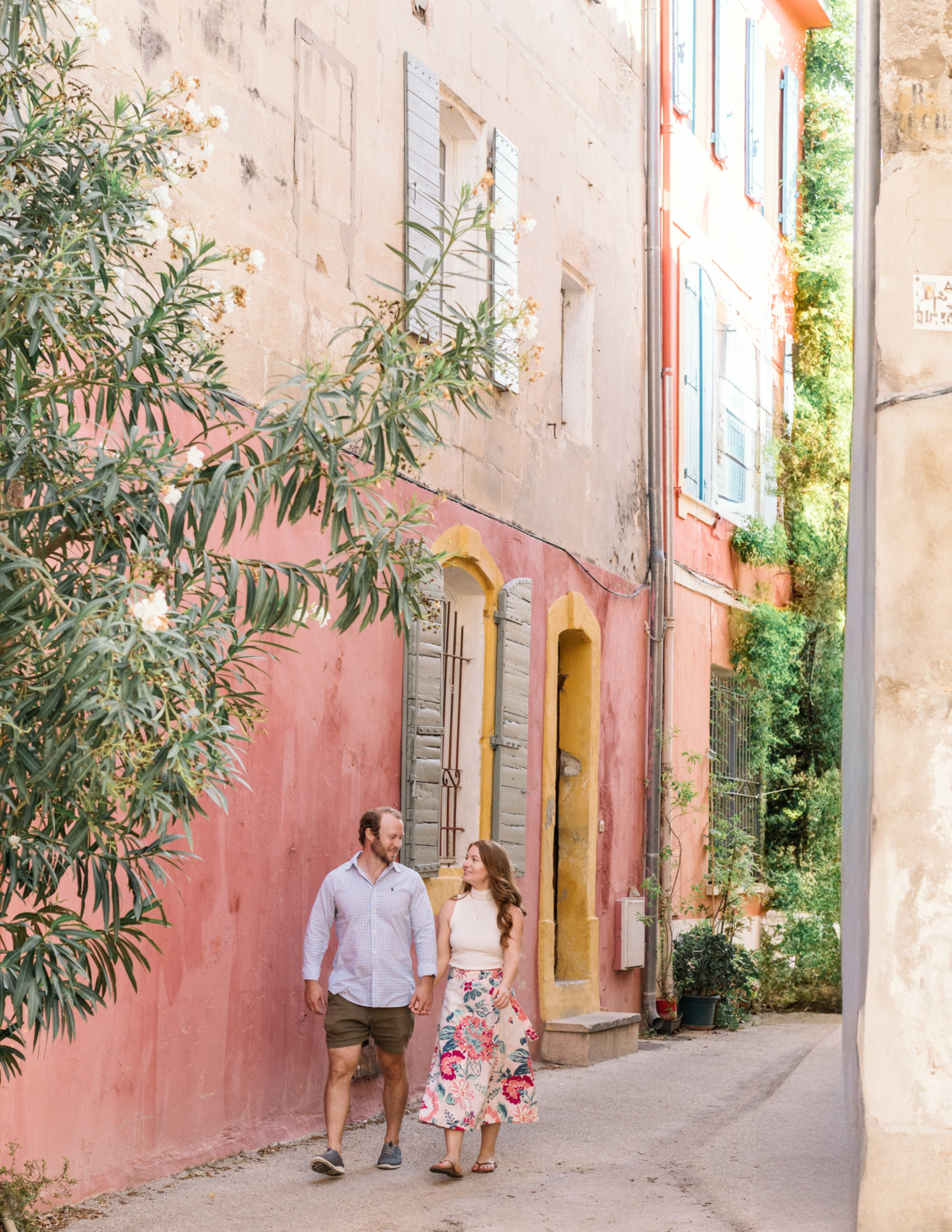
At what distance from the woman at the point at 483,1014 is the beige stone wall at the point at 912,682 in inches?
84.5

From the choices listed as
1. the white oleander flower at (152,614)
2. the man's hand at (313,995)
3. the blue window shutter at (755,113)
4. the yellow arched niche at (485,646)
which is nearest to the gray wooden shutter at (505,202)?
the yellow arched niche at (485,646)

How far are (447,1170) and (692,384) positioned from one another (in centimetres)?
876

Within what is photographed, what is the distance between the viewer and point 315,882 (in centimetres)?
852

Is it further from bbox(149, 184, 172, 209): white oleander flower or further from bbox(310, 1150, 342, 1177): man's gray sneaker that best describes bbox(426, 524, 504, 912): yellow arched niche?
bbox(149, 184, 172, 209): white oleander flower

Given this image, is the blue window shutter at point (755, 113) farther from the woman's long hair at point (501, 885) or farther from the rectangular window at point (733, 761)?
the woman's long hair at point (501, 885)

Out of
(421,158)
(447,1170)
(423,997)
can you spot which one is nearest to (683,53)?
(421,158)

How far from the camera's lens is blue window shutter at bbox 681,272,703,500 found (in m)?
14.5

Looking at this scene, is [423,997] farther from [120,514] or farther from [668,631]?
[668,631]

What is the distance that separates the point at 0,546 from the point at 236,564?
566mm

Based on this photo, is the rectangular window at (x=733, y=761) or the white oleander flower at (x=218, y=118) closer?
the white oleander flower at (x=218, y=118)

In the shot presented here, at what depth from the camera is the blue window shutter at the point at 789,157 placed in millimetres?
17516

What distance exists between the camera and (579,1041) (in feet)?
37.3

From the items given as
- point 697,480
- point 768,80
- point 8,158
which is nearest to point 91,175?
point 8,158

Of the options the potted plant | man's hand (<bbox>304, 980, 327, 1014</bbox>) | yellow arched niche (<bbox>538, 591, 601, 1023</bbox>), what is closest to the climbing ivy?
the potted plant
